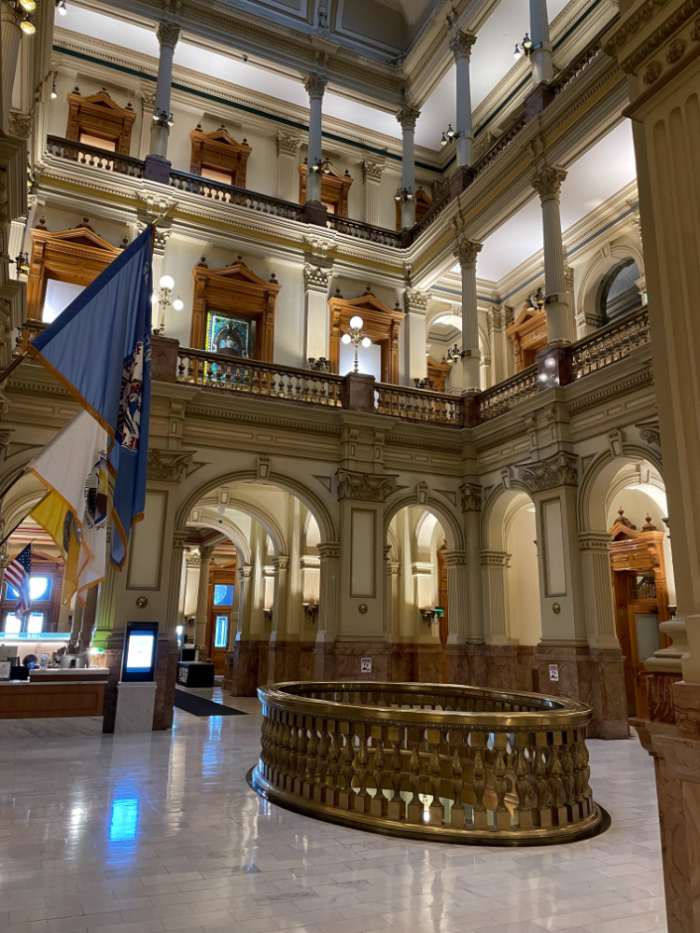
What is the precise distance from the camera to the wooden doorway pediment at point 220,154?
59.0ft

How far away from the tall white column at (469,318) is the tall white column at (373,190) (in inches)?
165

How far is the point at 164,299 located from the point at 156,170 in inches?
127

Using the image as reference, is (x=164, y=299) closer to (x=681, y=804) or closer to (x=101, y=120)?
(x=101, y=120)

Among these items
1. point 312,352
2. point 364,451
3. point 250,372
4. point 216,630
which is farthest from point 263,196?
point 216,630

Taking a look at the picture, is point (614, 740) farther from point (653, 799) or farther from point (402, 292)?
point (402, 292)

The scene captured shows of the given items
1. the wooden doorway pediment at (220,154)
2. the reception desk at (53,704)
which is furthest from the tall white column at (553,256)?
the reception desk at (53,704)

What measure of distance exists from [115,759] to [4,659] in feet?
13.7

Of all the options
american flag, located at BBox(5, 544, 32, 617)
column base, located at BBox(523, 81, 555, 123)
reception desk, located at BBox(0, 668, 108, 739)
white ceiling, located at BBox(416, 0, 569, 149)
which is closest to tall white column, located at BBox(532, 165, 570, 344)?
column base, located at BBox(523, 81, 555, 123)

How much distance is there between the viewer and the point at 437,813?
549cm

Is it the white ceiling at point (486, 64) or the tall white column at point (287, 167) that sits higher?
the white ceiling at point (486, 64)

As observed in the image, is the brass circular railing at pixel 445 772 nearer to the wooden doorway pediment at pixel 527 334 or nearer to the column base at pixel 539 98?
the column base at pixel 539 98

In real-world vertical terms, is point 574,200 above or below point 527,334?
above

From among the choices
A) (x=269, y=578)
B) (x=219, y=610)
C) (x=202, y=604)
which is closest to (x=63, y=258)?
(x=269, y=578)

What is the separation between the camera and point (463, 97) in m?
16.6
